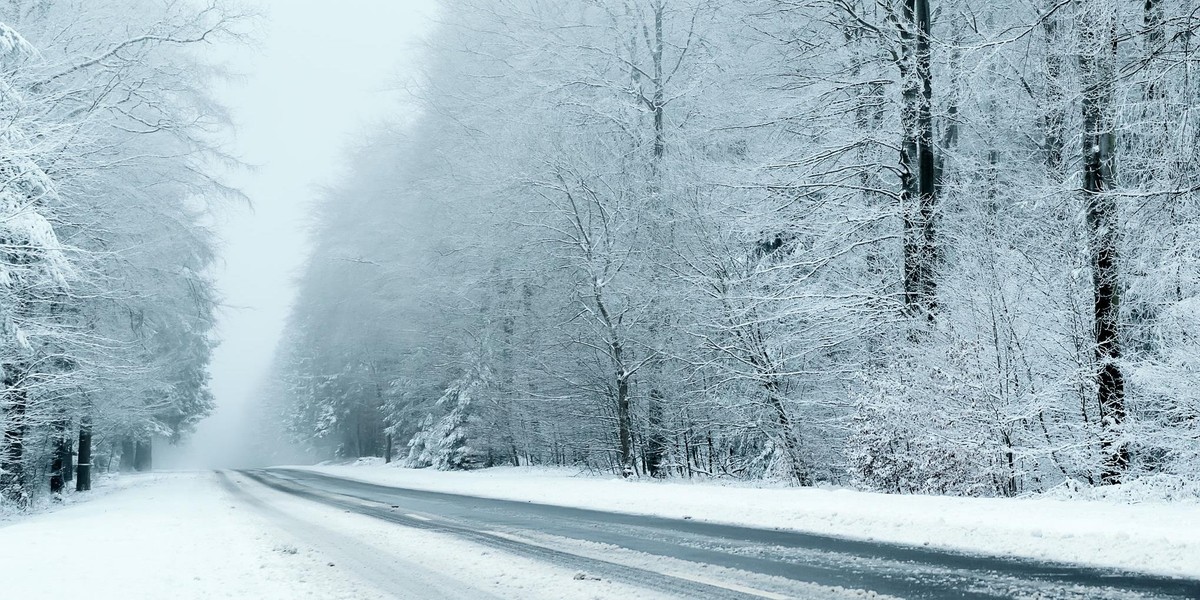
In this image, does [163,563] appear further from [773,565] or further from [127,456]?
[127,456]

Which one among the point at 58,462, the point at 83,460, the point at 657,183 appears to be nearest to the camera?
the point at 657,183

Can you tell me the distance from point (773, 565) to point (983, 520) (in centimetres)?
265

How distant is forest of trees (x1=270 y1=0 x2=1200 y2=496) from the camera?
10.3 meters

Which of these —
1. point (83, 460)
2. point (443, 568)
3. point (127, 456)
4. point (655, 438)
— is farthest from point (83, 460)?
point (127, 456)

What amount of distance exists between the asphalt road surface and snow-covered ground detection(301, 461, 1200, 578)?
0.44 metres

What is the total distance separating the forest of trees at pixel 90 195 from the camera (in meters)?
13.7

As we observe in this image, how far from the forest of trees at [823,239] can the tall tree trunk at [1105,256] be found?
46 millimetres

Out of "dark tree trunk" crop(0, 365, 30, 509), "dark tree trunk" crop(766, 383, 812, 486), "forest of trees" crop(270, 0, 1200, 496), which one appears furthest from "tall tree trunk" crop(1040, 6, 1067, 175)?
"dark tree trunk" crop(0, 365, 30, 509)

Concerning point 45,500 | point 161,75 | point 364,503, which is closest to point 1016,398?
point 364,503

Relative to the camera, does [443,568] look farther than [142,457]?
No

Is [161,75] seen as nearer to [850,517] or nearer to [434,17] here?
[434,17]

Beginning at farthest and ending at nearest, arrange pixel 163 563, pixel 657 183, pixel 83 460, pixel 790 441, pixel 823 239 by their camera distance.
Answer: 1. pixel 83 460
2. pixel 657 183
3. pixel 790 441
4. pixel 823 239
5. pixel 163 563

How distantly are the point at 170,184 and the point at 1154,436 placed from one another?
2258cm

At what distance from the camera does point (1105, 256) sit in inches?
421
